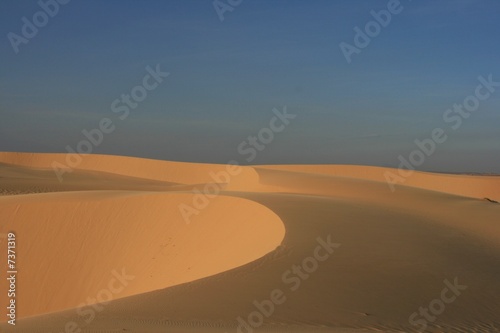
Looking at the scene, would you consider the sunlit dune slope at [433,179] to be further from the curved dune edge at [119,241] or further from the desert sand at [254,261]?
the curved dune edge at [119,241]

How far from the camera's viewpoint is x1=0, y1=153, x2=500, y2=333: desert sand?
266 inches

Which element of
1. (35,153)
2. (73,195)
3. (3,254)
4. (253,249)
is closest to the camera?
(253,249)

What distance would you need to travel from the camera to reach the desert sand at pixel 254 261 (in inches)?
266

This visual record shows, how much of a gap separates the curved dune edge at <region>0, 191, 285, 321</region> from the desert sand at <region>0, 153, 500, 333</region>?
45mm

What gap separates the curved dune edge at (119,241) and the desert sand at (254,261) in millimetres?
45

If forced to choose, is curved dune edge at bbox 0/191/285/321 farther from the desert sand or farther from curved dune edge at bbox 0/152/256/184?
curved dune edge at bbox 0/152/256/184

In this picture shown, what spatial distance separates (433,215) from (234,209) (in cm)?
656

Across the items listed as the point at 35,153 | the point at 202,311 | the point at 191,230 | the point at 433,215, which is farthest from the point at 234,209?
the point at 35,153

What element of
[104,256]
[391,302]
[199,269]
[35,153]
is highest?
[35,153]

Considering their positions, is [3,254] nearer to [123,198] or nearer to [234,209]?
[123,198]

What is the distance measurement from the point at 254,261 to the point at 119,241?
312 inches

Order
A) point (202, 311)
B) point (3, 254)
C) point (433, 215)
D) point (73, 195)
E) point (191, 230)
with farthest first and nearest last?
1. point (73, 195)
2. point (433, 215)
3. point (3, 254)
4. point (191, 230)
5. point (202, 311)

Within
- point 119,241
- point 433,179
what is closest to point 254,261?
point 119,241

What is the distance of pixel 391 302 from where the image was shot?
7895mm
